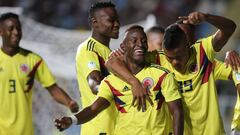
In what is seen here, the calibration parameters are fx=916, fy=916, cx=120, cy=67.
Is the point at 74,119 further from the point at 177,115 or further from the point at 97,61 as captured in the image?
the point at 97,61

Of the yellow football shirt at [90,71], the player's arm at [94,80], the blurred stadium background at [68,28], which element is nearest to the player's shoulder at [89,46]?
the yellow football shirt at [90,71]

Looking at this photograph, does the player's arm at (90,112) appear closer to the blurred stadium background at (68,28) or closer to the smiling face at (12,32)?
the smiling face at (12,32)

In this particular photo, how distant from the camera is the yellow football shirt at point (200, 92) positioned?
22.2ft

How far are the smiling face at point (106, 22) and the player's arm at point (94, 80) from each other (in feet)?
1.36

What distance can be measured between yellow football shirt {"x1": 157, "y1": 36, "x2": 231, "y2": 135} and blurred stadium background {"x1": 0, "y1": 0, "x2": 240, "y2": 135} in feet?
11.3

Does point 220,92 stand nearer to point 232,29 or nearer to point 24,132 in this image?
point 24,132

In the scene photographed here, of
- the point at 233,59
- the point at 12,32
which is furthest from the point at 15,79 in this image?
the point at 233,59

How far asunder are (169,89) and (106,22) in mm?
1246

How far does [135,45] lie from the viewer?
645cm

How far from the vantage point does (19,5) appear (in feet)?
37.3

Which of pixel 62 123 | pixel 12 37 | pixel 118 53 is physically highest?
pixel 12 37

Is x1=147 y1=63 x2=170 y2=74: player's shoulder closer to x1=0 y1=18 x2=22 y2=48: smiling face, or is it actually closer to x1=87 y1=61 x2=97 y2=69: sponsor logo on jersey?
x1=87 y1=61 x2=97 y2=69: sponsor logo on jersey

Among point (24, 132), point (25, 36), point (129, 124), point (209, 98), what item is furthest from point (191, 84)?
point (25, 36)

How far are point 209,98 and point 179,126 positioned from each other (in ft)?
1.82
